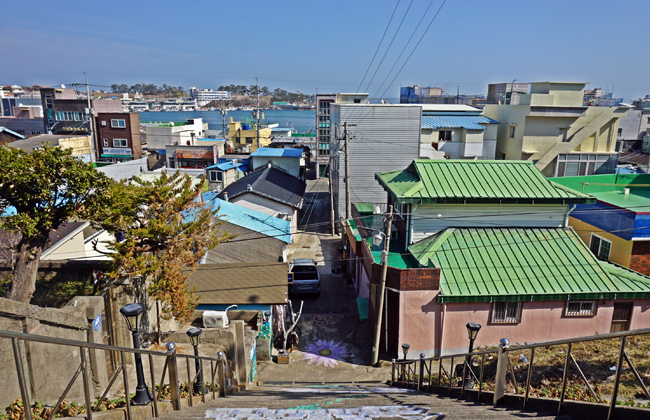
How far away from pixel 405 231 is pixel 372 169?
14301 millimetres

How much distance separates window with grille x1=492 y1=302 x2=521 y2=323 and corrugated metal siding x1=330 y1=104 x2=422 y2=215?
18.0 metres

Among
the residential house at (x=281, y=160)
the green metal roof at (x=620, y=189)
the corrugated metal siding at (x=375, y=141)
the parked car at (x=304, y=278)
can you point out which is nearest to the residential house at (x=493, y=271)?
the green metal roof at (x=620, y=189)

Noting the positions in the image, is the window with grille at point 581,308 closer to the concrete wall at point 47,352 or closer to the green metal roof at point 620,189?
→ the green metal roof at point 620,189

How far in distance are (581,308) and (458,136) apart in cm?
2368

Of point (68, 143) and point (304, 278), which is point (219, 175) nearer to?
point (68, 143)

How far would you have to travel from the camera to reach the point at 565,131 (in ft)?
110

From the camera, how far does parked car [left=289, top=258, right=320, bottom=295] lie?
65.4 feet

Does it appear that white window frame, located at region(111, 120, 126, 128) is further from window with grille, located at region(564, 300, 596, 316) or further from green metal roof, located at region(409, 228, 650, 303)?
window with grille, located at region(564, 300, 596, 316)

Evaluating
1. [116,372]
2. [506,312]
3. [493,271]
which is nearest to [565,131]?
[493,271]

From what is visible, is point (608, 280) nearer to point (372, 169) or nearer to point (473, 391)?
point (473, 391)

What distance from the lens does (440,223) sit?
16.3 metres

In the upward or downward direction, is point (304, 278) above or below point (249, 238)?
below

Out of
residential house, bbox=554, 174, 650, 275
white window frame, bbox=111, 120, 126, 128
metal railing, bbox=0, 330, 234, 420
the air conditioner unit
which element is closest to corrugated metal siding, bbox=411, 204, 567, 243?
residential house, bbox=554, 174, 650, 275

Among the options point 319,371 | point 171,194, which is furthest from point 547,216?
point 171,194
